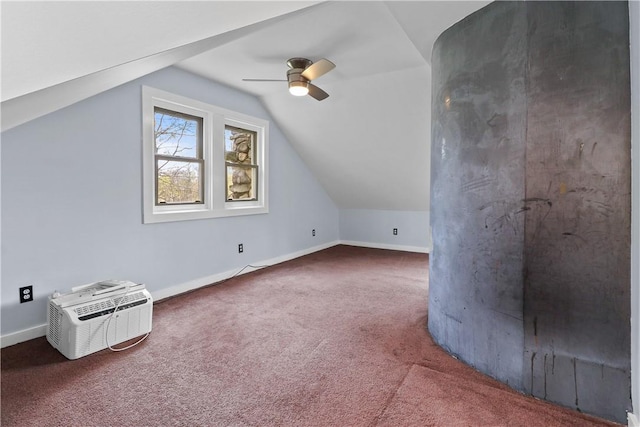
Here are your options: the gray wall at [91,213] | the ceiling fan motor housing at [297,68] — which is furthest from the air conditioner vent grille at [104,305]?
the ceiling fan motor housing at [297,68]

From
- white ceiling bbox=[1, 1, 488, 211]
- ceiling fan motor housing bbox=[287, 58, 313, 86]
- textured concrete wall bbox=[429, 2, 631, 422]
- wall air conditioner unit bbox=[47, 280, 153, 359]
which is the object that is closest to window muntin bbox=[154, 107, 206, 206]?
white ceiling bbox=[1, 1, 488, 211]

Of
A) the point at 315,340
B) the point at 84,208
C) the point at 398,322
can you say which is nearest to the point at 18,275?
the point at 84,208

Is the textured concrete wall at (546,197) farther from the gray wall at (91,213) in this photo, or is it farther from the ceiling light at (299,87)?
the gray wall at (91,213)

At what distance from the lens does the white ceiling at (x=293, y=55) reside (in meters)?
1.02

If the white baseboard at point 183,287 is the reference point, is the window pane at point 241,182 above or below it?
above

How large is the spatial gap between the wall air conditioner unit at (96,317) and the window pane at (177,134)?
5.02 ft

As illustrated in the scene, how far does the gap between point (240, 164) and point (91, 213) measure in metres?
1.89

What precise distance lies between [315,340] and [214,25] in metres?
2.04

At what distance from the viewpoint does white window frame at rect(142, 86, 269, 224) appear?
302 cm

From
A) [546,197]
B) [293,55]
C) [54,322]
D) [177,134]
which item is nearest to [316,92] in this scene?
[293,55]

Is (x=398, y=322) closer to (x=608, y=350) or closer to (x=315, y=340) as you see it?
(x=315, y=340)

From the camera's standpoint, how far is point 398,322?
266cm

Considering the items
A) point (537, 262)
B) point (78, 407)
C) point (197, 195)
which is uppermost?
point (197, 195)

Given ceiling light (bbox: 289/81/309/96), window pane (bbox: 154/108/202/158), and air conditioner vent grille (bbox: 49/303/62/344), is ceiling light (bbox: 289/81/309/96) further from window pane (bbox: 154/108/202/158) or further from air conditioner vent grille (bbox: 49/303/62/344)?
air conditioner vent grille (bbox: 49/303/62/344)
